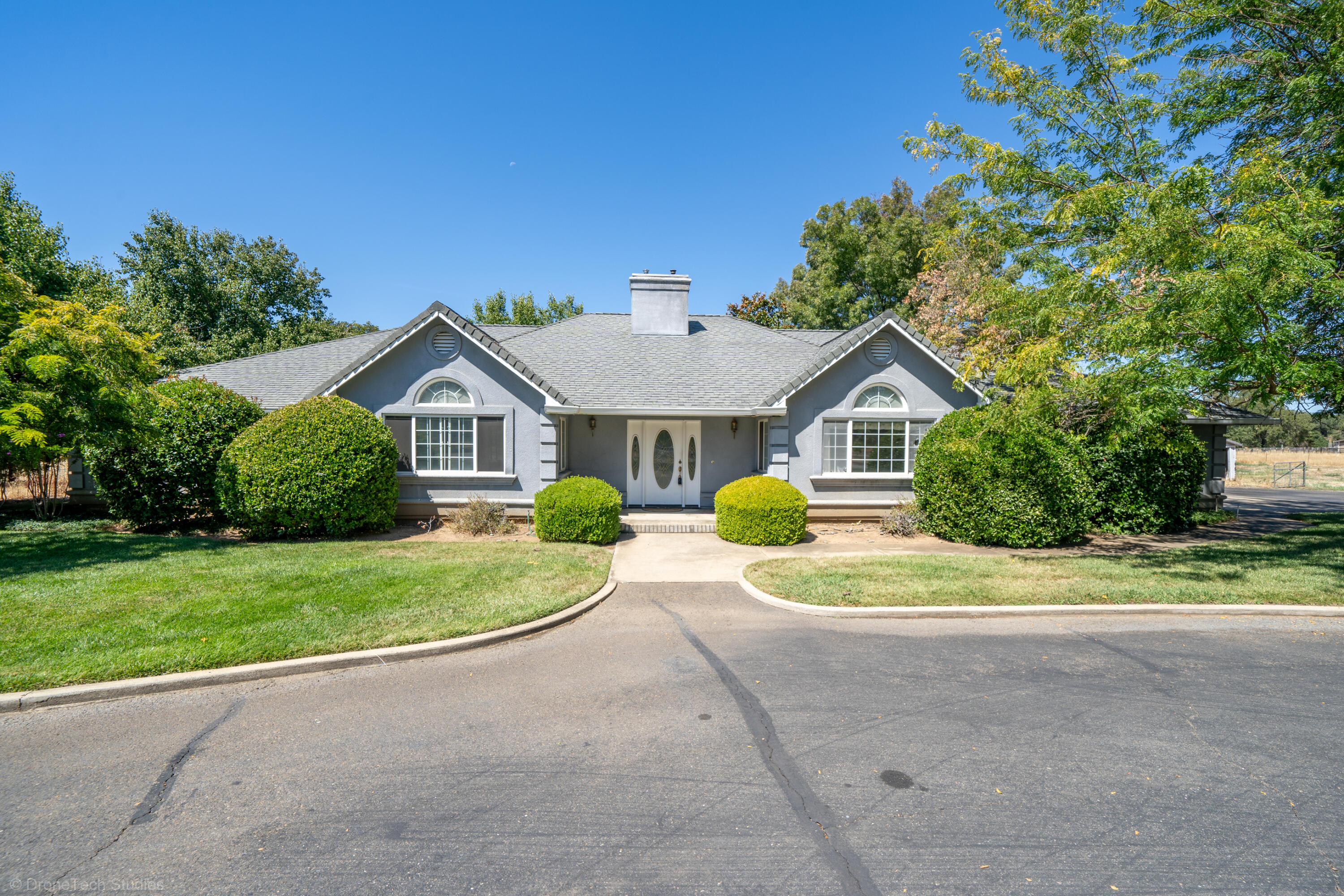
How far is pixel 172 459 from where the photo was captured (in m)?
12.1

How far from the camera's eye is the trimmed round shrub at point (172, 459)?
12047 millimetres

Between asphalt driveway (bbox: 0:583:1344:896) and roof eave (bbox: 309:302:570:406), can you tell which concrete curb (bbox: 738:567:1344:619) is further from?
roof eave (bbox: 309:302:570:406)

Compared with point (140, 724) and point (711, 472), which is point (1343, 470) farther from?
point (140, 724)

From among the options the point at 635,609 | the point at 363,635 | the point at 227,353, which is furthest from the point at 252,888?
the point at 227,353

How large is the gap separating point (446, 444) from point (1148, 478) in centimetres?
1621

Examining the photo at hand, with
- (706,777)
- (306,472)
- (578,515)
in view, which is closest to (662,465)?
(578,515)

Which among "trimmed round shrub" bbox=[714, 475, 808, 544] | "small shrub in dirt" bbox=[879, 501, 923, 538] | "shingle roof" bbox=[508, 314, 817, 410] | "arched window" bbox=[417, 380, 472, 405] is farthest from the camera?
"shingle roof" bbox=[508, 314, 817, 410]

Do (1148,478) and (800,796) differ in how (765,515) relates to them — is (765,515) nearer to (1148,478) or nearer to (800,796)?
(800,796)

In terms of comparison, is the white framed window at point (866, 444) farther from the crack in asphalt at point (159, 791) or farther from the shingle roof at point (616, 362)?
the crack in asphalt at point (159, 791)

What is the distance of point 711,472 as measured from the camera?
16094mm

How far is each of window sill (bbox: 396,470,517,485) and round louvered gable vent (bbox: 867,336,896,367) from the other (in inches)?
366

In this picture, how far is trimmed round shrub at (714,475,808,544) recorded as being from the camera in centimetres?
1228

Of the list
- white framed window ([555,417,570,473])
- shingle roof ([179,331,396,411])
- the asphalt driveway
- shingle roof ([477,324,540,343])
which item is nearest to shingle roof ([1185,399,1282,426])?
the asphalt driveway

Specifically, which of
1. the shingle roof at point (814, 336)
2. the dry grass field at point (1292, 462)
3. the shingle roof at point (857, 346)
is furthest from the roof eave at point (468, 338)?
the dry grass field at point (1292, 462)
